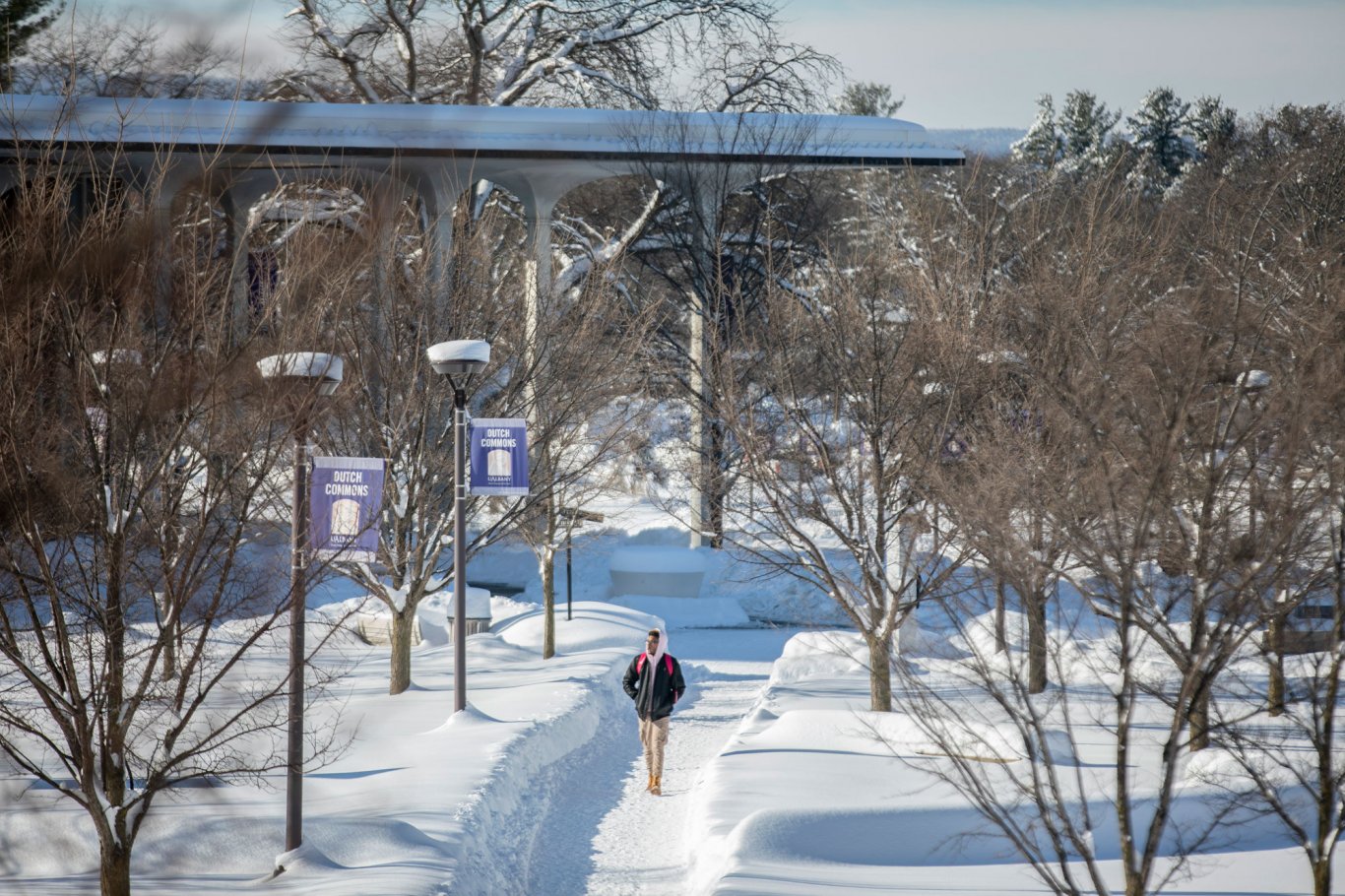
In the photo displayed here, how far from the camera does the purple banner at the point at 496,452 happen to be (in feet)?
41.5

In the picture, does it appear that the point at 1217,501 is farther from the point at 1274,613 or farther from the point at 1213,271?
the point at 1213,271

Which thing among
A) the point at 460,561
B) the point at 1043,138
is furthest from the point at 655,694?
the point at 1043,138

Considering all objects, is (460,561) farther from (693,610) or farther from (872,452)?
(693,610)

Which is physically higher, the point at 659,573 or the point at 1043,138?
the point at 1043,138

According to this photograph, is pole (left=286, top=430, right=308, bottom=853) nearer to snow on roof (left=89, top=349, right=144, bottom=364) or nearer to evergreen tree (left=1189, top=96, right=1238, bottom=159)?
snow on roof (left=89, top=349, right=144, bottom=364)

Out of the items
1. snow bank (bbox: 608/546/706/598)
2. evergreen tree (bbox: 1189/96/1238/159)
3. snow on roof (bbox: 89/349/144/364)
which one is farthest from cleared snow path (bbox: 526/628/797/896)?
evergreen tree (bbox: 1189/96/1238/159)

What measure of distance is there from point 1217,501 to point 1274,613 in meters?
1.46

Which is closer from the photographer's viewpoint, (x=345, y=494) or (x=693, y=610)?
(x=345, y=494)

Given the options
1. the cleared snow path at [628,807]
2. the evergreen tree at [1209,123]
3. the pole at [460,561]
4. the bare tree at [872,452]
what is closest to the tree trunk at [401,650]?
the pole at [460,561]

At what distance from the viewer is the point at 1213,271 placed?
15.4 metres

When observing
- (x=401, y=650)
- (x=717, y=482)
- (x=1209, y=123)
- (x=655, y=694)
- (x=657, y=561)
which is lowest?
(x=657, y=561)

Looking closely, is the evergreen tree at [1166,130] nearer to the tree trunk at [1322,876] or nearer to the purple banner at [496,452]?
the purple banner at [496,452]

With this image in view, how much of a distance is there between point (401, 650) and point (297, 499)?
252 inches

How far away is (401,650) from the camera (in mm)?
14547
